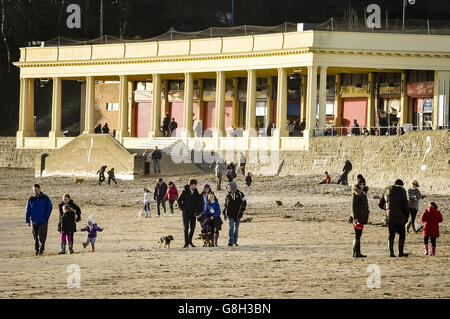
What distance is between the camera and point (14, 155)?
74688 mm

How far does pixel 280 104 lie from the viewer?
206 feet

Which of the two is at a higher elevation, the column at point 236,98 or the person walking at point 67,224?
the column at point 236,98

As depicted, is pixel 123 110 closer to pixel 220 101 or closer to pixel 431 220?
pixel 220 101

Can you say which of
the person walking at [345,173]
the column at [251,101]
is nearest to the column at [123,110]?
the column at [251,101]

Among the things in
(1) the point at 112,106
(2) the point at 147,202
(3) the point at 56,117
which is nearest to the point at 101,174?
(3) the point at 56,117

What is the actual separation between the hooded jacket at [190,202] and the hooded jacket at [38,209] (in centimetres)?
295

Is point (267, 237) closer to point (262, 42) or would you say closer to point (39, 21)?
point (262, 42)

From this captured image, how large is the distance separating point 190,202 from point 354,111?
39921 mm

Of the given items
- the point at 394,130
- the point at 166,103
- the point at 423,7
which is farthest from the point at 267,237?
the point at 423,7

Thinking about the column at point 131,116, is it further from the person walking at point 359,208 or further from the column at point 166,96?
the person walking at point 359,208

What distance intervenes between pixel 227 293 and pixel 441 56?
42.2 m

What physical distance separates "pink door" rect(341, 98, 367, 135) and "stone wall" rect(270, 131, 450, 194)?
8.14 meters

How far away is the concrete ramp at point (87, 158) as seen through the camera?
61125 mm
